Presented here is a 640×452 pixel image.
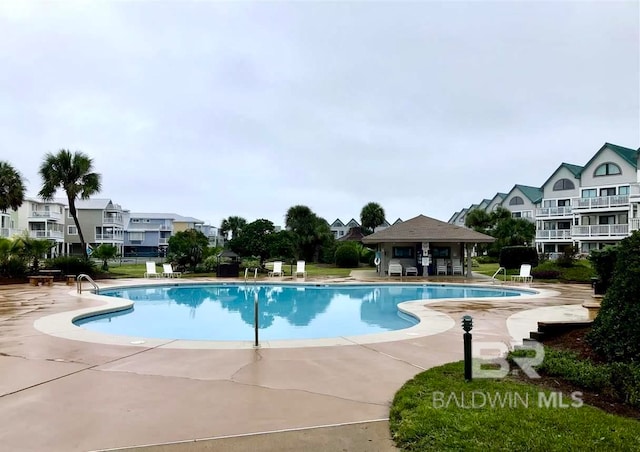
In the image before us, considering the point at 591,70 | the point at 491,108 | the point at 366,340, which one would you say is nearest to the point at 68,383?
the point at 366,340

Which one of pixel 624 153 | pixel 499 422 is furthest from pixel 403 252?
pixel 624 153

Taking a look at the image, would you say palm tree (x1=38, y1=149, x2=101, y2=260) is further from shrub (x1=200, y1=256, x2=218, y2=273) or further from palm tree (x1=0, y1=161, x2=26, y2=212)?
shrub (x1=200, y1=256, x2=218, y2=273)

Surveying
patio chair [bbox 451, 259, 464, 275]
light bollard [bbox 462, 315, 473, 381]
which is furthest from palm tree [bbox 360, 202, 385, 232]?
light bollard [bbox 462, 315, 473, 381]

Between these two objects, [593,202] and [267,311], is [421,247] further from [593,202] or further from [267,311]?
[593,202]

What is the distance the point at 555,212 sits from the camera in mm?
44906

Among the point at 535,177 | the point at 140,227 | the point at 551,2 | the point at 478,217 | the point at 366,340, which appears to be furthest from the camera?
the point at 140,227

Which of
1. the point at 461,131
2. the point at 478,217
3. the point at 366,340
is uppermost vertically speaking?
the point at 461,131

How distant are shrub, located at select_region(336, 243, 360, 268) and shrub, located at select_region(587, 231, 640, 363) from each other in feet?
103

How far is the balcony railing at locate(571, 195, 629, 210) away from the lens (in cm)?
3548

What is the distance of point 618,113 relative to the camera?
2448 cm

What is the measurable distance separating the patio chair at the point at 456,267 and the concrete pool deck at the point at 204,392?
63.2ft

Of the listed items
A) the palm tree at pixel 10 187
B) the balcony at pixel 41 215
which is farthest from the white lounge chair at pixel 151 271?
the balcony at pixel 41 215

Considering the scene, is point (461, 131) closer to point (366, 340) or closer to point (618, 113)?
point (618, 113)

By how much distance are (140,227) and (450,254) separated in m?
52.9
